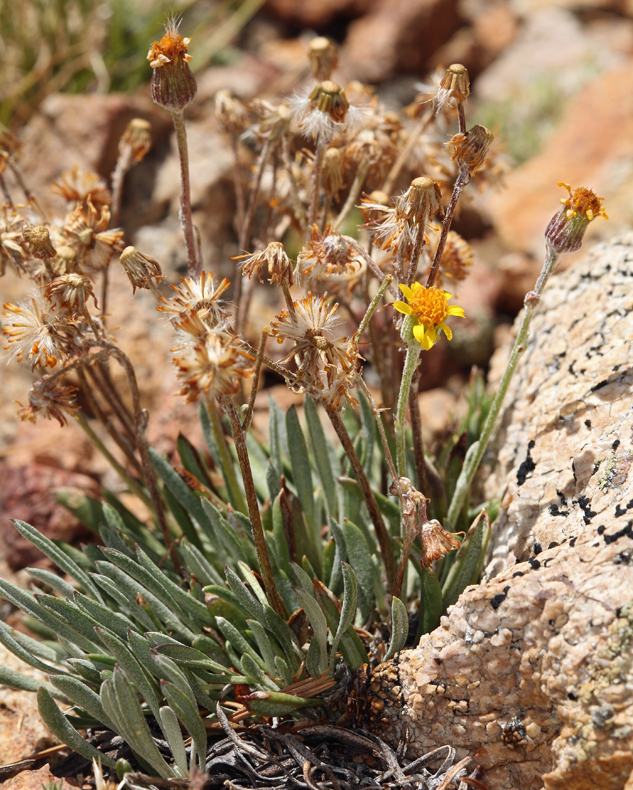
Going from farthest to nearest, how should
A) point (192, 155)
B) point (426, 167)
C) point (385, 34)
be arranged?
point (385, 34) → point (192, 155) → point (426, 167)

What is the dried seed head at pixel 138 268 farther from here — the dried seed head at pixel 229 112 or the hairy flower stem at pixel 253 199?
the dried seed head at pixel 229 112

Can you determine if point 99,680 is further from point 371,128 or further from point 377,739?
point 371,128

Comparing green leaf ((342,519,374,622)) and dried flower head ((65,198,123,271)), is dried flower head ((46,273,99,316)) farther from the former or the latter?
green leaf ((342,519,374,622))

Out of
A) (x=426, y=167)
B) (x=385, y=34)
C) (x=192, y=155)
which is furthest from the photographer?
(x=385, y=34)

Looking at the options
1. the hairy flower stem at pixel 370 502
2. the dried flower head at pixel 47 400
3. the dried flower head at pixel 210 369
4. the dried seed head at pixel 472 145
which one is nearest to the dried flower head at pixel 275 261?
the dried flower head at pixel 210 369

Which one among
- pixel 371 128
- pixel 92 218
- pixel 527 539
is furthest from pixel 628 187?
pixel 92 218

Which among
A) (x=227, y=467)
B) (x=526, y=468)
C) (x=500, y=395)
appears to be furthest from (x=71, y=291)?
(x=526, y=468)

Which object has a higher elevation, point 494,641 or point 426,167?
point 426,167

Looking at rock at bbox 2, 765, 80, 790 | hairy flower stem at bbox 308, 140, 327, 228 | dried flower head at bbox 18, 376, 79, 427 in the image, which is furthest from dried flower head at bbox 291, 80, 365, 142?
rock at bbox 2, 765, 80, 790
